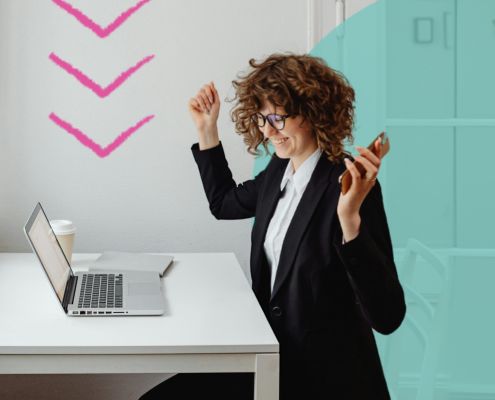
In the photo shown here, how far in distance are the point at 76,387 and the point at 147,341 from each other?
1204mm

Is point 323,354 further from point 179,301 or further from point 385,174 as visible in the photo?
point 385,174

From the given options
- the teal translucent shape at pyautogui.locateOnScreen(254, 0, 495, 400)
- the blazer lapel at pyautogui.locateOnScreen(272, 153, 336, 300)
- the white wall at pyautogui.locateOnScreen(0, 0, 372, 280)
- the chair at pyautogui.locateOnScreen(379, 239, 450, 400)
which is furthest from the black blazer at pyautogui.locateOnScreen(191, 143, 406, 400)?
the white wall at pyautogui.locateOnScreen(0, 0, 372, 280)

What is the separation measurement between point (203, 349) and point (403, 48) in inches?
49.8

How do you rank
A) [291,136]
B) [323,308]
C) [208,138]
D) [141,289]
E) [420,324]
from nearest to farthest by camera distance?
1. [323,308]
2. [291,136]
3. [141,289]
4. [208,138]
5. [420,324]

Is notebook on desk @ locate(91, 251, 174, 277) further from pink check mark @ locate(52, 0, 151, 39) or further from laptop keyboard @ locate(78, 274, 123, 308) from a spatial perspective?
pink check mark @ locate(52, 0, 151, 39)

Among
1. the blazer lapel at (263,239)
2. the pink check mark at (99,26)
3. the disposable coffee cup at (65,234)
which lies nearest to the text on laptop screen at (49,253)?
the disposable coffee cup at (65,234)

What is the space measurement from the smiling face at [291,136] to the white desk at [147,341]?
37cm

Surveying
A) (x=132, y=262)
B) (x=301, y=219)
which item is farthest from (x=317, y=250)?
(x=132, y=262)

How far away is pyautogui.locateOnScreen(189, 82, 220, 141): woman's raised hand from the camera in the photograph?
6.13 feet

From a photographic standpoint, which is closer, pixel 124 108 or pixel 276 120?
pixel 276 120

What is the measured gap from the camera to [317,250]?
1.47 metres

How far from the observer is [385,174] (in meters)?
2.16

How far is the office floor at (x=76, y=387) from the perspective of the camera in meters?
2.39

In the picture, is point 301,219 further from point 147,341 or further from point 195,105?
point 195,105
